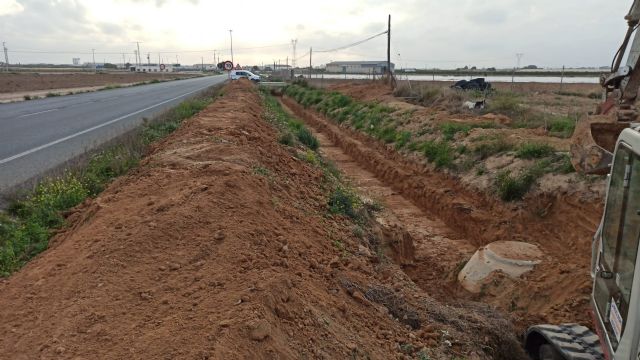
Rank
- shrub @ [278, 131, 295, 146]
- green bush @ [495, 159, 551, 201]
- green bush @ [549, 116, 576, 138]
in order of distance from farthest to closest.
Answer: shrub @ [278, 131, 295, 146], green bush @ [549, 116, 576, 138], green bush @ [495, 159, 551, 201]

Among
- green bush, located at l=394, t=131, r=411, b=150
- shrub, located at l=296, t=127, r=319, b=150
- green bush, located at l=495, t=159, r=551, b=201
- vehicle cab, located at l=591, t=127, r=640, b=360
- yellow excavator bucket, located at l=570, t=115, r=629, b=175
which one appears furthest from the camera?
green bush, located at l=394, t=131, r=411, b=150

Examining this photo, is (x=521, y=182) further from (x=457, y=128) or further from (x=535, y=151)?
(x=457, y=128)

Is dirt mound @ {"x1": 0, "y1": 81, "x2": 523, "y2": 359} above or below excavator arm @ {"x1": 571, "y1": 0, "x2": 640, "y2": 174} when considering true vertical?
below

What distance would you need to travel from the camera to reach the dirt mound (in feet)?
Answer: 10.7

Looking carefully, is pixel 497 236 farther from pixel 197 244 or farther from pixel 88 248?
pixel 88 248

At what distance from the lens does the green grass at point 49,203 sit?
5.47m

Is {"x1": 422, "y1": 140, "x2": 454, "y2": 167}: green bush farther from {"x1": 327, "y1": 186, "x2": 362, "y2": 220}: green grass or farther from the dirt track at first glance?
the dirt track

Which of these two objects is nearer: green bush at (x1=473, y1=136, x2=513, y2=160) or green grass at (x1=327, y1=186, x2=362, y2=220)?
green grass at (x1=327, y1=186, x2=362, y2=220)

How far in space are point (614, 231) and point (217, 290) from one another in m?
Result: 2.89

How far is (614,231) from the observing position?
11.5ft

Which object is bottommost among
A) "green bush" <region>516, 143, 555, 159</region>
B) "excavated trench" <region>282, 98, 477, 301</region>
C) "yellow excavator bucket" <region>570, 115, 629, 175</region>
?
"excavated trench" <region>282, 98, 477, 301</region>

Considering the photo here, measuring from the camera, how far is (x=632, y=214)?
3.17 metres

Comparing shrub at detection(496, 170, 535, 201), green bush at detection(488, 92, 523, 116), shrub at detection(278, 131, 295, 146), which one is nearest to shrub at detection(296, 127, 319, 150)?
shrub at detection(278, 131, 295, 146)

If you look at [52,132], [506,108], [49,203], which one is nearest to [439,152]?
[506,108]
